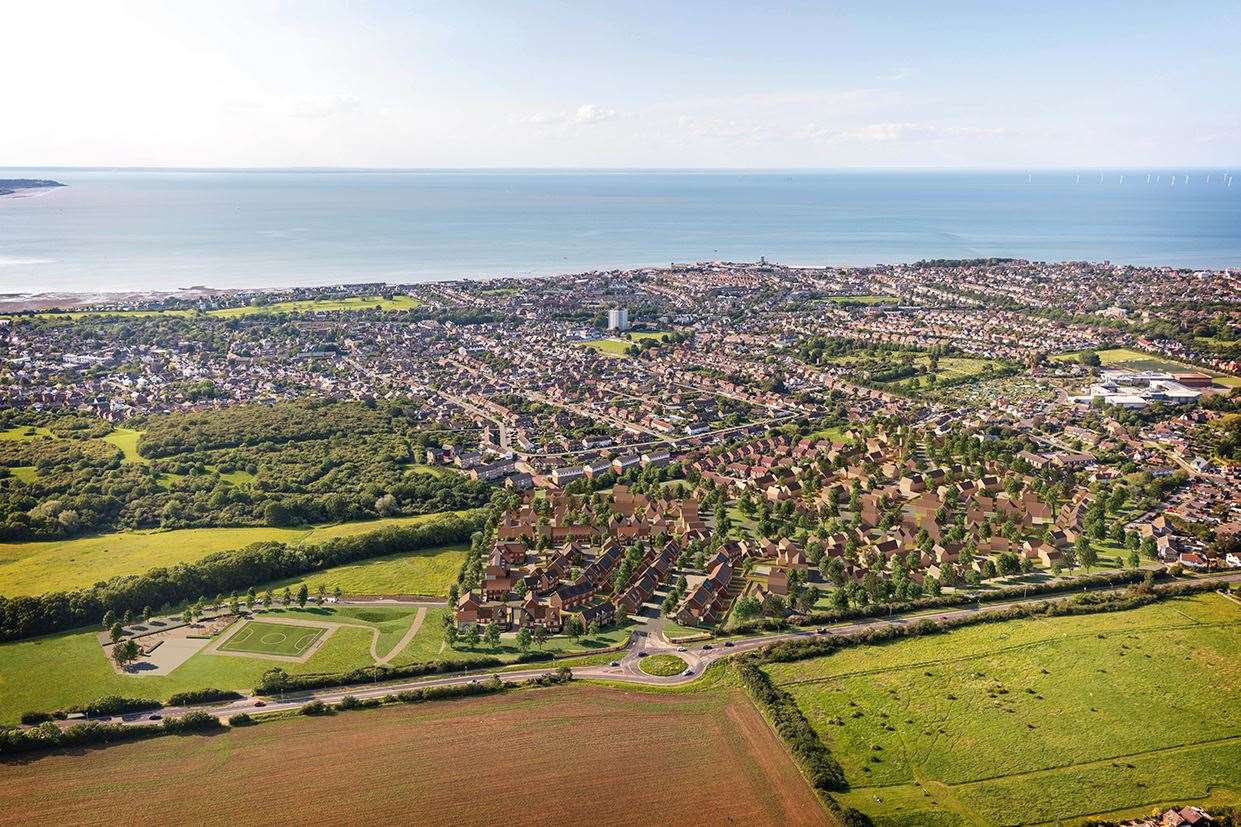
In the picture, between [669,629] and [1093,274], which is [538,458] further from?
[1093,274]

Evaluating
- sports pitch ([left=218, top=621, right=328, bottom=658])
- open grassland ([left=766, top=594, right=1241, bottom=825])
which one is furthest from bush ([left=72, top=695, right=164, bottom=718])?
open grassland ([left=766, top=594, right=1241, bottom=825])

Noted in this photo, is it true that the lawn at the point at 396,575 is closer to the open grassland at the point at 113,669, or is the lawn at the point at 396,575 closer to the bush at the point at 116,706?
the open grassland at the point at 113,669

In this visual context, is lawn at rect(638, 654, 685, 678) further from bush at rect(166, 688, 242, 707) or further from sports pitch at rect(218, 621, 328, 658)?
bush at rect(166, 688, 242, 707)

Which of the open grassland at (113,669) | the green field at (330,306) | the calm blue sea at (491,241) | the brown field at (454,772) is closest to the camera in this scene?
the brown field at (454,772)

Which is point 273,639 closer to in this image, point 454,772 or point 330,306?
point 454,772

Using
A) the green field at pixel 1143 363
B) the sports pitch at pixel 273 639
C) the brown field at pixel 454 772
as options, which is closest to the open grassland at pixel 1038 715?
the brown field at pixel 454 772

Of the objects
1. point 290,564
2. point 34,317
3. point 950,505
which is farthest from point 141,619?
point 34,317

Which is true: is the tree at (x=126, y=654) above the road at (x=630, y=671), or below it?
above

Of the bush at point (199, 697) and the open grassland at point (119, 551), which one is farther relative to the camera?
the open grassland at point (119, 551)
